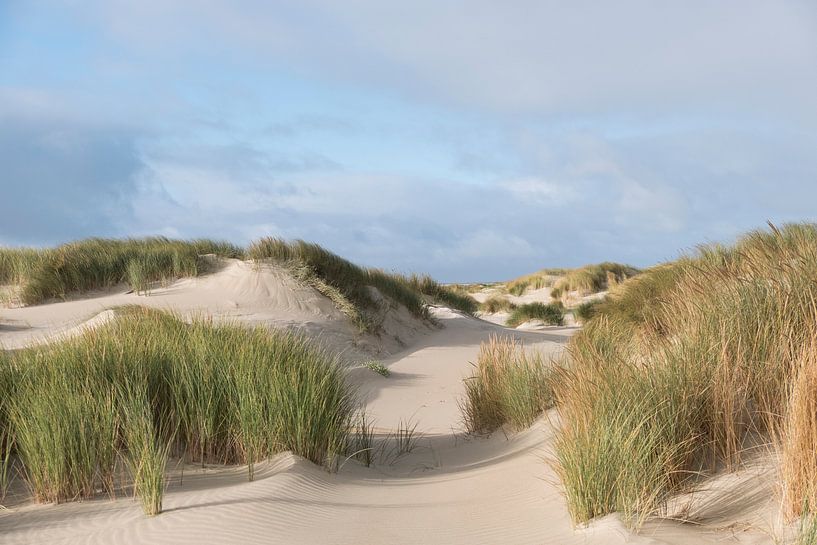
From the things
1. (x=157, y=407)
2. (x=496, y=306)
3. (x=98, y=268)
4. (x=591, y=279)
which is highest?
(x=98, y=268)

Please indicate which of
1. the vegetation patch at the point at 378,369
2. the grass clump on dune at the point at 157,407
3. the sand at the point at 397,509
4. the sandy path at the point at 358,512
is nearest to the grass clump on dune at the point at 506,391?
the sand at the point at 397,509

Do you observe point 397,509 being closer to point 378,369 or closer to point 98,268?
point 378,369

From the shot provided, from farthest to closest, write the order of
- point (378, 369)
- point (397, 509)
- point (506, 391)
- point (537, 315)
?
point (537, 315) → point (378, 369) → point (506, 391) → point (397, 509)

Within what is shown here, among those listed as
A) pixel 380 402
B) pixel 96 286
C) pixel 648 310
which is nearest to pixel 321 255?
pixel 96 286

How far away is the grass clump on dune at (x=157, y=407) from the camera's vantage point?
404 cm

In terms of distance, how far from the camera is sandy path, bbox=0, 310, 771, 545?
341 centimetres

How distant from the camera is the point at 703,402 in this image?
4.27 metres

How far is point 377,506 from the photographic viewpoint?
420 centimetres

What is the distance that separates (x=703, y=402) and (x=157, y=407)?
376 centimetres

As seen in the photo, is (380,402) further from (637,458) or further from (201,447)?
(637,458)

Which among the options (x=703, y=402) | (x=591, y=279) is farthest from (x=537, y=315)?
(x=703, y=402)

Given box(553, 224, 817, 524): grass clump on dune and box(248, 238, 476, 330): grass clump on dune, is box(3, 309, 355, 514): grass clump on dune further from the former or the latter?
box(248, 238, 476, 330): grass clump on dune

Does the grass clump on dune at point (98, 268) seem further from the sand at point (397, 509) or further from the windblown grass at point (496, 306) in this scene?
the windblown grass at point (496, 306)

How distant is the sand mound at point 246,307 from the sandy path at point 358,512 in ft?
23.7
